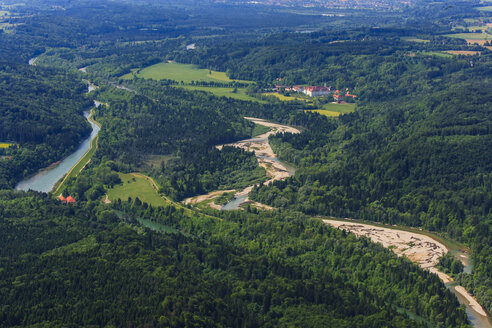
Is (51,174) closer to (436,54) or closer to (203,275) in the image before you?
(203,275)

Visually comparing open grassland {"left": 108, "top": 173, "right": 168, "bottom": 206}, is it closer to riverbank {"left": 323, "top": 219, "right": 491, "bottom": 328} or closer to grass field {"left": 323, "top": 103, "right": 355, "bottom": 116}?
riverbank {"left": 323, "top": 219, "right": 491, "bottom": 328}

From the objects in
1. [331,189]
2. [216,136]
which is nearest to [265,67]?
[216,136]

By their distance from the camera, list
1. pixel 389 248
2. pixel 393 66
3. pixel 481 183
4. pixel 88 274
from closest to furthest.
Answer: pixel 88 274, pixel 389 248, pixel 481 183, pixel 393 66

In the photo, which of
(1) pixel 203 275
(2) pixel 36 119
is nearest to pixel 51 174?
(2) pixel 36 119

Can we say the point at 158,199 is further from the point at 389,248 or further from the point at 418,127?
the point at 418,127

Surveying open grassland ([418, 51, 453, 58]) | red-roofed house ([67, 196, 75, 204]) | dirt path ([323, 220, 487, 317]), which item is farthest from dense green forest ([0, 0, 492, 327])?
open grassland ([418, 51, 453, 58])

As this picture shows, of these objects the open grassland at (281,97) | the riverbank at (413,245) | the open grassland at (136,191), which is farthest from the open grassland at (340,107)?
the riverbank at (413,245)
